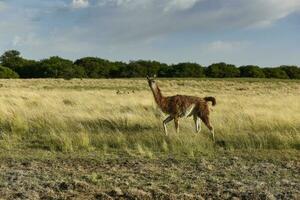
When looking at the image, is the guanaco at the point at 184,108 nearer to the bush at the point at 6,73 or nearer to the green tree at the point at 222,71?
the bush at the point at 6,73

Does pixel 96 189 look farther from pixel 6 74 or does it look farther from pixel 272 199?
pixel 6 74

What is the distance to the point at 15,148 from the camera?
12.0 metres

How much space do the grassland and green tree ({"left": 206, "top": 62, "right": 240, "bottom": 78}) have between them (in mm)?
69638

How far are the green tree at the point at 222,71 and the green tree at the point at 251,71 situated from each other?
3.18 feet

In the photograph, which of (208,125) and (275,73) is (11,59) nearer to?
(275,73)

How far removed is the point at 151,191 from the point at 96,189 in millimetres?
773

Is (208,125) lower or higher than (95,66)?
lower

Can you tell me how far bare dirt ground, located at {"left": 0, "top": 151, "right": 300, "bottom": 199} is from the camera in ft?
25.1

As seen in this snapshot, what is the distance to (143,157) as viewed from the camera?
35.2ft

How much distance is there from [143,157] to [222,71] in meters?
76.7

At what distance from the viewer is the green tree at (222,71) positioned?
8600 cm

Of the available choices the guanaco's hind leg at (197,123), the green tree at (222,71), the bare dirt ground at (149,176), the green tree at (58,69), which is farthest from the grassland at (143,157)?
the green tree at (222,71)

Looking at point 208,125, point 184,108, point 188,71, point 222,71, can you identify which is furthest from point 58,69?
point 208,125

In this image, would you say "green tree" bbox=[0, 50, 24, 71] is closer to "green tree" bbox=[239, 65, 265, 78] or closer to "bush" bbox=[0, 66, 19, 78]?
"bush" bbox=[0, 66, 19, 78]
